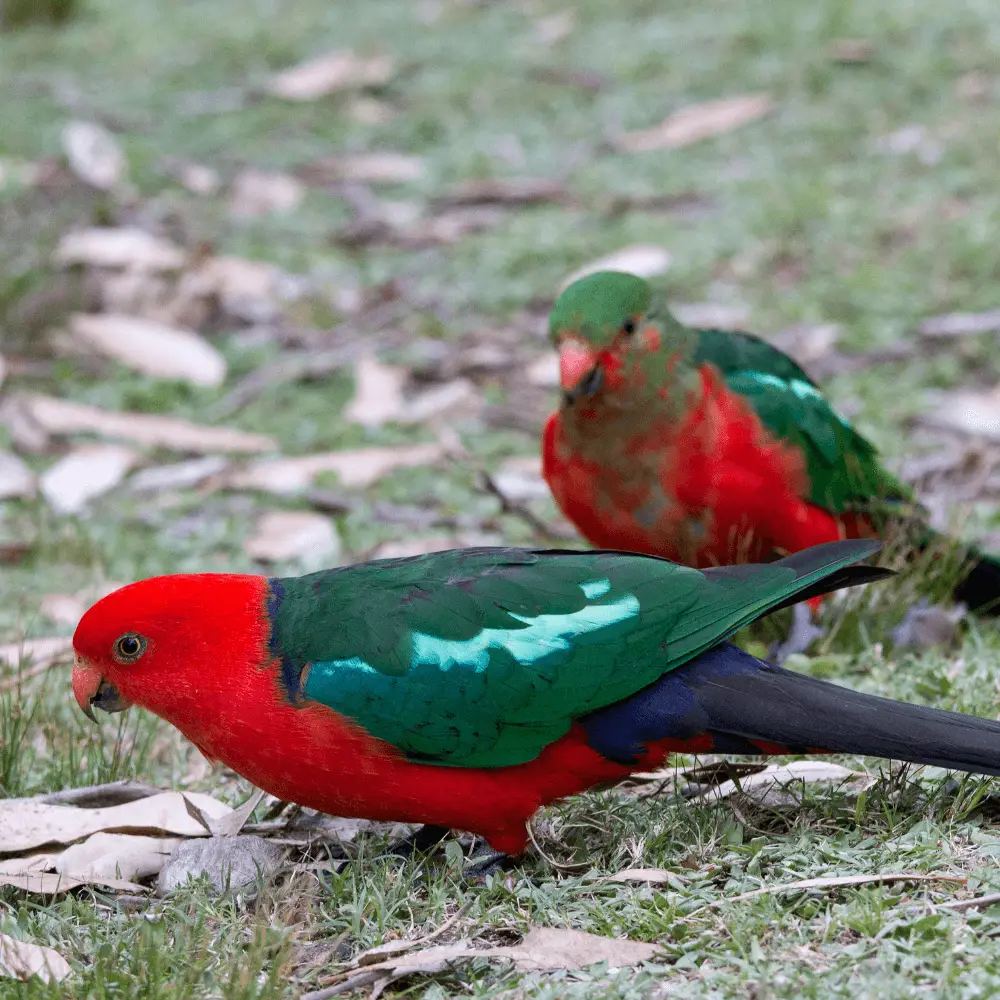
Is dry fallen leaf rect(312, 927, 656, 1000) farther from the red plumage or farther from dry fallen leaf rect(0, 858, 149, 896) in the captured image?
the red plumage

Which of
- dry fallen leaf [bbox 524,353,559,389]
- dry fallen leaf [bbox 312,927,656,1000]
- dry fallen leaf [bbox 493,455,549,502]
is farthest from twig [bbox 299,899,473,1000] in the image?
dry fallen leaf [bbox 524,353,559,389]

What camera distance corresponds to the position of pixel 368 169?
28.3 feet

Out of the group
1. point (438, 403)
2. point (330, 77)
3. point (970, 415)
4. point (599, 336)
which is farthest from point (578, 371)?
point (330, 77)

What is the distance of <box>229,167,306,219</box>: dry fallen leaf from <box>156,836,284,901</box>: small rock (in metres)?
5.70

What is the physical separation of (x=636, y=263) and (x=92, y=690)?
14.6ft

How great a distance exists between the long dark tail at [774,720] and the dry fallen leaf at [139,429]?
340cm

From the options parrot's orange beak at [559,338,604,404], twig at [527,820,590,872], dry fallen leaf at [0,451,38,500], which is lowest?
twig at [527,820,590,872]

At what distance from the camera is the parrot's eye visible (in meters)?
3.14

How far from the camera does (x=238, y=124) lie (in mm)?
9242

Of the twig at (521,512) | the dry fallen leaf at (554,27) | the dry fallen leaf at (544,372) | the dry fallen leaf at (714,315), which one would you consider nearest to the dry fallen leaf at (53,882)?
the twig at (521,512)

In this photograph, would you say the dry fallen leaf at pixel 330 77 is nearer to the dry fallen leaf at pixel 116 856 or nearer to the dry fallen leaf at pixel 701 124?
the dry fallen leaf at pixel 701 124

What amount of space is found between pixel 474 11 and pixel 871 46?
3.17 metres

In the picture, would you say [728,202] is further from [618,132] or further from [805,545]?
[805,545]

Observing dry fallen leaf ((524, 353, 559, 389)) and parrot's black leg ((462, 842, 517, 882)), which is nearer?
parrot's black leg ((462, 842, 517, 882))
